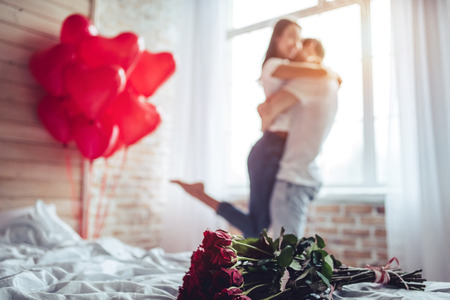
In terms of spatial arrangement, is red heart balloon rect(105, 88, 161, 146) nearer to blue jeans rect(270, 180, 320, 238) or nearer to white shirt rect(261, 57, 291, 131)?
white shirt rect(261, 57, 291, 131)

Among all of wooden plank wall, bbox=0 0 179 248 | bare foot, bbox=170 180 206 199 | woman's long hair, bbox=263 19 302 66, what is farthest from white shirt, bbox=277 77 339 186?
wooden plank wall, bbox=0 0 179 248

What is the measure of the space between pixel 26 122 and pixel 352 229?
2.01m

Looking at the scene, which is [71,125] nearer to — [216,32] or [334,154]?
[216,32]

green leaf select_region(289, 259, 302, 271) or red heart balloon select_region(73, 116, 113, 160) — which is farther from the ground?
red heart balloon select_region(73, 116, 113, 160)

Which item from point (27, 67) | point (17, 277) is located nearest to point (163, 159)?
point (27, 67)

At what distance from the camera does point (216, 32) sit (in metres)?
3.02

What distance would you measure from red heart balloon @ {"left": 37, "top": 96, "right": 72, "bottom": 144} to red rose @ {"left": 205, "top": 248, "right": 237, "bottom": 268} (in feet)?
5.90

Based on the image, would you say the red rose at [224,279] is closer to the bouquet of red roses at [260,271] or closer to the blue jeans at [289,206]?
the bouquet of red roses at [260,271]

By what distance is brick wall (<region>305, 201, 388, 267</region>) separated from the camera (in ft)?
7.38

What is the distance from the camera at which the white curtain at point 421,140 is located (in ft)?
6.47

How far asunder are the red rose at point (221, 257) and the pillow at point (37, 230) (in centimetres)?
117

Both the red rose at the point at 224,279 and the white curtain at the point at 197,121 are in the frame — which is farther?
the white curtain at the point at 197,121

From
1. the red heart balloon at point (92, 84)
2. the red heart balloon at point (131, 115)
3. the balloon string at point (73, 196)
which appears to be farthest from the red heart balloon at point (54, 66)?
the balloon string at point (73, 196)

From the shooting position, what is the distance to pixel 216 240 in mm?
738
